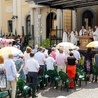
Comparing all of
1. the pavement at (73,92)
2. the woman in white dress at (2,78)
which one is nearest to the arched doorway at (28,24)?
the pavement at (73,92)

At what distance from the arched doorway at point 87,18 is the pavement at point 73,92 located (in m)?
16.5

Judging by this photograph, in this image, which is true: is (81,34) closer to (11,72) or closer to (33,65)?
(33,65)

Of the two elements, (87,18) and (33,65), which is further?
(87,18)

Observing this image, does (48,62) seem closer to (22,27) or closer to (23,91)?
(23,91)

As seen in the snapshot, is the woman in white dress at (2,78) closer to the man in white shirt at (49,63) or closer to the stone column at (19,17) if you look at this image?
the man in white shirt at (49,63)

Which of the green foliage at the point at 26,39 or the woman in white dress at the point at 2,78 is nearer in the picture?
the woman in white dress at the point at 2,78

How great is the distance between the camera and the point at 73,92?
14.0 meters

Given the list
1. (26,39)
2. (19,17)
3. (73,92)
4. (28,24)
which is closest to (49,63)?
(73,92)

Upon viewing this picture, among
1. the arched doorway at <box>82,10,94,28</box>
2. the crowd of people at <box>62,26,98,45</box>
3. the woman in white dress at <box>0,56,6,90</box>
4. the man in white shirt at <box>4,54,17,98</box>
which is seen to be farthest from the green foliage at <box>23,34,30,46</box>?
the man in white shirt at <box>4,54,17,98</box>

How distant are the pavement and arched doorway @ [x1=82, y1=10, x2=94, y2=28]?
16454mm

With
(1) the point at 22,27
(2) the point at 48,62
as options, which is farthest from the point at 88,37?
(1) the point at 22,27

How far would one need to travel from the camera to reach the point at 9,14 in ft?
136

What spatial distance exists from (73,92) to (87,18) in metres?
18.5

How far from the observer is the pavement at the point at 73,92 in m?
13.2
